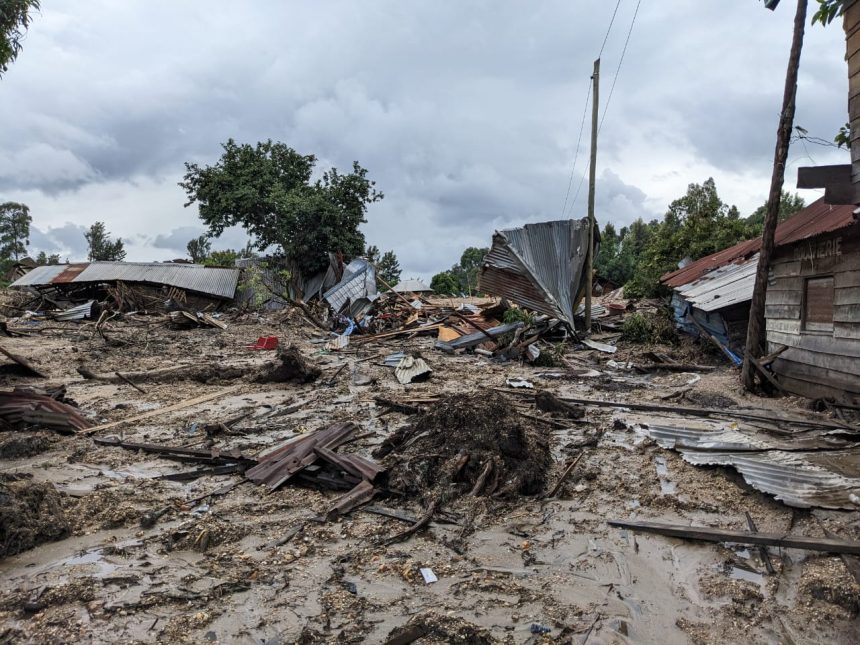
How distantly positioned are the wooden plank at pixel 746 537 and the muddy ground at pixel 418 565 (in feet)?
0.25

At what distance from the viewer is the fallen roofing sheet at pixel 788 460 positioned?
13.1 ft

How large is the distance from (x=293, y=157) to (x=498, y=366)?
23410 millimetres

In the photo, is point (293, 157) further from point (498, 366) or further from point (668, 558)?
point (668, 558)

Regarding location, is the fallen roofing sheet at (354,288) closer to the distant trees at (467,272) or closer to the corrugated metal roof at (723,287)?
the corrugated metal roof at (723,287)

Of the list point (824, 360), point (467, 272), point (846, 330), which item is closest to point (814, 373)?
point (824, 360)

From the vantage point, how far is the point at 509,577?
11.2 ft

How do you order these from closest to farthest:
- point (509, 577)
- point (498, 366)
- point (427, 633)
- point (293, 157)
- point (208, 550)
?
point (427, 633), point (509, 577), point (208, 550), point (498, 366), point (293, 157)

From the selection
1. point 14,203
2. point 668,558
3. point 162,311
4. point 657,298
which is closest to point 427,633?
point 668,558

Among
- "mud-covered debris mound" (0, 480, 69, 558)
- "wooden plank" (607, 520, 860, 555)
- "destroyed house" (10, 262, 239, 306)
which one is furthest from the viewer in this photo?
"destroyed house" (10, 262, 239, 306)

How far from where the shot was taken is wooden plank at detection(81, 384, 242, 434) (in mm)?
7026

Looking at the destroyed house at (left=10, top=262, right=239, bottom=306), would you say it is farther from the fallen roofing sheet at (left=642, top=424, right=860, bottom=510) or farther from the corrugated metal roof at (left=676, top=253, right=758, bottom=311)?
the fallen roofing sheet at (left=642, top=424, right=860, bottom=510)

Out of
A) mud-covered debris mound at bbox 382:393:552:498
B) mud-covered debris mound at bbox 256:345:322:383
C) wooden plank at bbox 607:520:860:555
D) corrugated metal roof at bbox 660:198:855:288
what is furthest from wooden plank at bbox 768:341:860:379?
mud-covered debris mound at bbox 256:345:322:383

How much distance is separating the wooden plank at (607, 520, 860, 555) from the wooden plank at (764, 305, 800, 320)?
247 inches

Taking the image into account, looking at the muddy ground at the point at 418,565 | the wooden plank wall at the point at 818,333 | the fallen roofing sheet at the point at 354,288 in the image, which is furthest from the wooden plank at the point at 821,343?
the fallen roofing sheet at the point at 354,288
